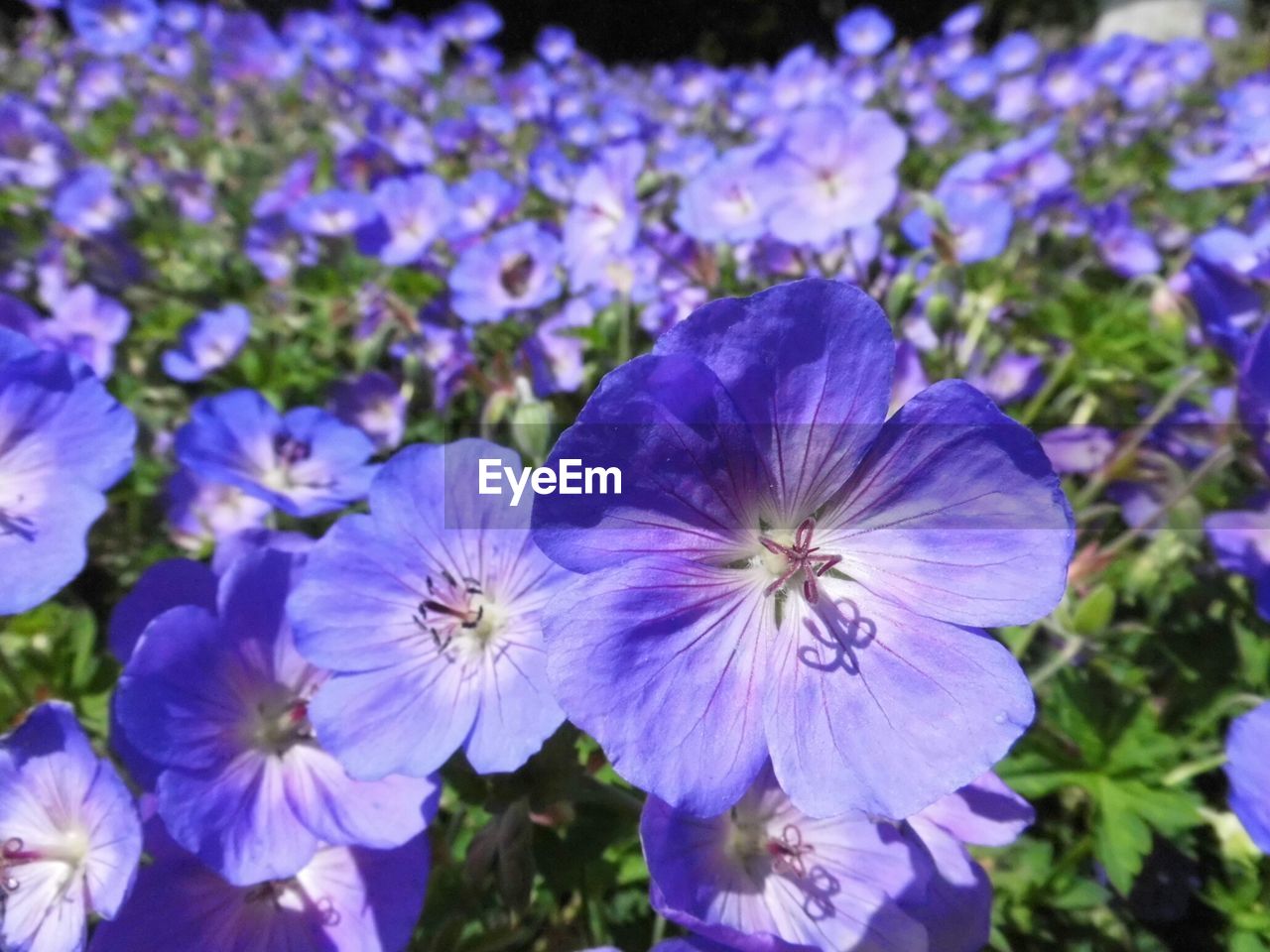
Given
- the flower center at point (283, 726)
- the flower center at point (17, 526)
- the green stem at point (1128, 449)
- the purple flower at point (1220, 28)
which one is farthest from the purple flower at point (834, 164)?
the purple flower at point (1220, 28)

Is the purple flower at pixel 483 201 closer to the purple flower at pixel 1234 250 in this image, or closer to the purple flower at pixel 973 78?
the purple flower at pixel 1234 250

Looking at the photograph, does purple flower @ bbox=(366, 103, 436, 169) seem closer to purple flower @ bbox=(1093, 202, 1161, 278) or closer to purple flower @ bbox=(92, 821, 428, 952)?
purple flower @ bbox=(1093, 202, 1161, 278)

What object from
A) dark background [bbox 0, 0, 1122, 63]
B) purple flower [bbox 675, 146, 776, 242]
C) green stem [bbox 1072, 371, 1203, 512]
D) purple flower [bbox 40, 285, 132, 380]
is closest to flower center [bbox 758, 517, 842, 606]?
green stem [bbox 1072, 371, 1203, 512]

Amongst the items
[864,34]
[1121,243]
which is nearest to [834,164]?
[1121,243]

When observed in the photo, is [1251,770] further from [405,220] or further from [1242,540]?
[405,220]

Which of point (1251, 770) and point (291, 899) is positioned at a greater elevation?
point (1251, 770)

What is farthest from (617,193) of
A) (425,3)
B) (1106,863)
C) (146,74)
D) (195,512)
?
(425,3)
